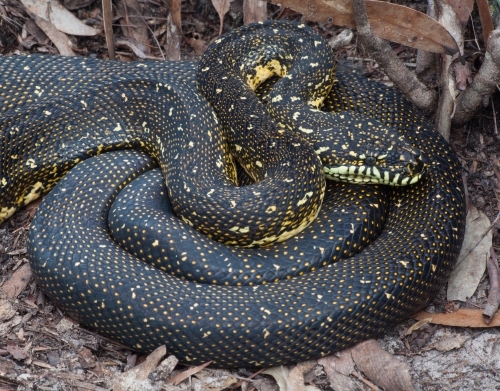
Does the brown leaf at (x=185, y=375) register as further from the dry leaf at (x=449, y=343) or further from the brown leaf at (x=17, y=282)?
the dry leaf at (x=449, y=343)

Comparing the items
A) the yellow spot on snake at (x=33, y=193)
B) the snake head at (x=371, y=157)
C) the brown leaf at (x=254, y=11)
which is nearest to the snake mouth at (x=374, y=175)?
the snake head at (x=371, y=157)

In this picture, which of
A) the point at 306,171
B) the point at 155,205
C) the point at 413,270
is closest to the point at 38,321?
the point at 155,205

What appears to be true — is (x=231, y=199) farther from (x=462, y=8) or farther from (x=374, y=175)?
(x=462, y=8)

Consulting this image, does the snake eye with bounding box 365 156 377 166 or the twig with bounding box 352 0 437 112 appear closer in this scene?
the snake eye with bounding box 365 156 377 166

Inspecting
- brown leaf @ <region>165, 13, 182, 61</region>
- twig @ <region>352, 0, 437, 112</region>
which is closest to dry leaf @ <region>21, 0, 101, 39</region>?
brown leaf @ <region>165, 13, 182, 61</region>

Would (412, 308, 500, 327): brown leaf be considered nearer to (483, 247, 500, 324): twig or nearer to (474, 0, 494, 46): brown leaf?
(483, 247, 500, 324): twig

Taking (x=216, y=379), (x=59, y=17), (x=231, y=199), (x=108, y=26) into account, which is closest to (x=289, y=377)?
(x=216, y=379)

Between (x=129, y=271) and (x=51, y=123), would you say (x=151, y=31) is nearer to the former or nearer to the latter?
(x=51, y=123)
